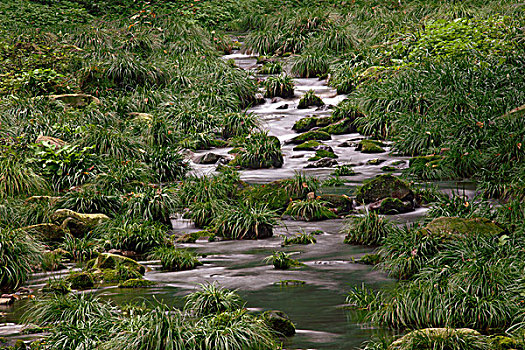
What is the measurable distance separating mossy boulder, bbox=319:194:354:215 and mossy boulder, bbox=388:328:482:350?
5.54m

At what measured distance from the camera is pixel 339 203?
34.4 feet

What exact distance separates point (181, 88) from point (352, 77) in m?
4.87

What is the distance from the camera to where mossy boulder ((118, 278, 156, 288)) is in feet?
23.4

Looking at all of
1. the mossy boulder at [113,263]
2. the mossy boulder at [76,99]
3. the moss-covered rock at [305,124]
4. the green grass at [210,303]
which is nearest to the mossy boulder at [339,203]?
the mossy boulder at [113,263]

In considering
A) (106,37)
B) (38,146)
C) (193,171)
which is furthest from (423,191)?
(106,37)

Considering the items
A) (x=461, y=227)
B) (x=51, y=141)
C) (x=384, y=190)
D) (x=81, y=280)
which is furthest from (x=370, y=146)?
(x=81, y=280)

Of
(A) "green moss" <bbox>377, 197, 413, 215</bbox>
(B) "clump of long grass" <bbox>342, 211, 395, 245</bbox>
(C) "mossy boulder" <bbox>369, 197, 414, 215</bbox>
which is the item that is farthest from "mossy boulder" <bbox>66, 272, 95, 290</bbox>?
(A) "green moss" <bbox>377, 197, 413, 215</bbox>

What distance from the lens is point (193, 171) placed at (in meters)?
12.9

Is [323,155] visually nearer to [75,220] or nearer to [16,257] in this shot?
[75,220]

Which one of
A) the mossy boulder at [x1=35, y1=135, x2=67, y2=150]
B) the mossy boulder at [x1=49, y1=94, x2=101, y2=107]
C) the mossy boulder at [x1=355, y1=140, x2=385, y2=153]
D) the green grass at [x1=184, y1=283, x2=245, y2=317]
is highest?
the mossy boulder at [x1=49, y1=94, x2=101, y2=107]

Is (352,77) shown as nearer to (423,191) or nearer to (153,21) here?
(423,191)

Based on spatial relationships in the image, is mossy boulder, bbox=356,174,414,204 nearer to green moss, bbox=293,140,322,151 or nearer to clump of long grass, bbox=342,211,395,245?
clump of long grass, bbox=342,211,395,245

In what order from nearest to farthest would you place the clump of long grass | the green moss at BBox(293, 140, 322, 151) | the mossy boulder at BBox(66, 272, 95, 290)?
the mossy boulder at BBox(66, 272, 95, 290), the clump of long grass, the green moss at BBox(293, 140, 322, 151)

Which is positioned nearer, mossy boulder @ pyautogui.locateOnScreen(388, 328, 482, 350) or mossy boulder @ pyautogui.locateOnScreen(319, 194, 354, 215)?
mossy boulder @ pyautogui.locateOnScreen(388, 328, 482, 350)
